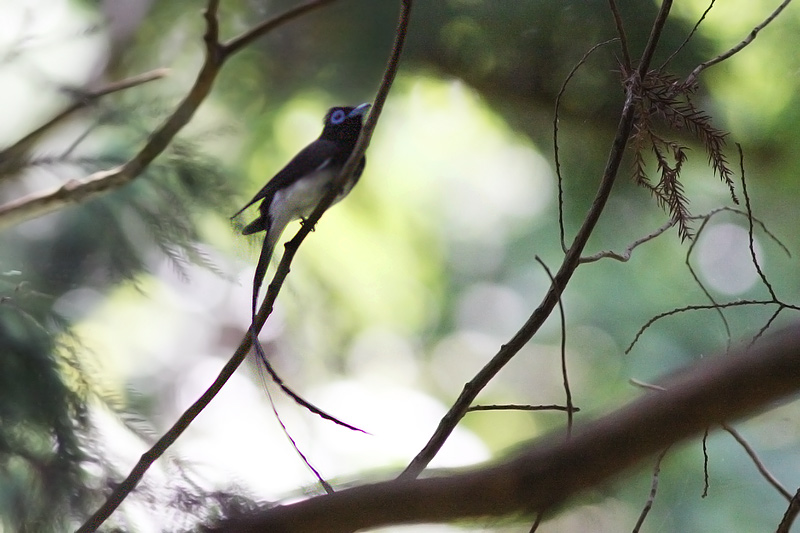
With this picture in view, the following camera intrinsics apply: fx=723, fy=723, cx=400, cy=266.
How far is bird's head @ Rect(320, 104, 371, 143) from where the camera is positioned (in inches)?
55.7

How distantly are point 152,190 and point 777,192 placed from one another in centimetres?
120

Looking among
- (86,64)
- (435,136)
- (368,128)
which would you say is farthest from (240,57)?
(368,128)

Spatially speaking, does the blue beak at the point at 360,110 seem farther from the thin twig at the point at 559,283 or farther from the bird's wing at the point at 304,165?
the thin twig at the point at 559,283

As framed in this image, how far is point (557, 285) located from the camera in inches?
31.6

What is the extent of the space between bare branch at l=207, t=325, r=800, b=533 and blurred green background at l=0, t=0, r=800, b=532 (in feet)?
0.14

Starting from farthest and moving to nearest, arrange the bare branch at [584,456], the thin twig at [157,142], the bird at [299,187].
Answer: the bird at [299,187]
the thin twig at [157,142]
the bare branch at [584,456]

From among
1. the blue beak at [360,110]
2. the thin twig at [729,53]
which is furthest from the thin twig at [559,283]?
the blue beak at [360,110]

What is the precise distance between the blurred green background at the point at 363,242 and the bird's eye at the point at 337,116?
225mm

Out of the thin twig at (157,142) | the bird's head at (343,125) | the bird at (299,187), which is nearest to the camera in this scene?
the thin twig at (157,142)

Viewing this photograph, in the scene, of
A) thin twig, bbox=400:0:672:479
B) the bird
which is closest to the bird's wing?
the bird

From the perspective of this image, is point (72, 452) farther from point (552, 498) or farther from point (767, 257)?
point (767, 257)

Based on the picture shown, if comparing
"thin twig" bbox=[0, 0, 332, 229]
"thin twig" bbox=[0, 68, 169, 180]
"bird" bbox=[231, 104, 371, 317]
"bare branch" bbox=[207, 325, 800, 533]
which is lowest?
"bare branch" bbox=[207, 325, 800, 533]

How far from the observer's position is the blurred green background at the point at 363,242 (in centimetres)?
97

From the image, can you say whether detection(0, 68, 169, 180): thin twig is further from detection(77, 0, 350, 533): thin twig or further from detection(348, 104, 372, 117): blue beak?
detection(348, 104, 372, 117): blue beak
